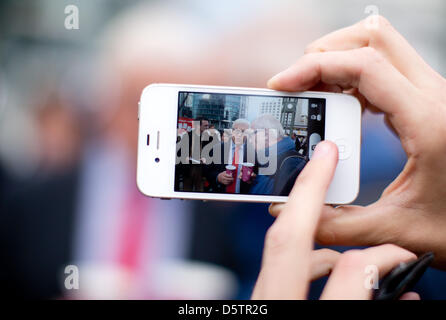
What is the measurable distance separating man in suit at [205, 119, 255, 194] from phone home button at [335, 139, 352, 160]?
194mm

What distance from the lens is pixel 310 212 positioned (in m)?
0.46

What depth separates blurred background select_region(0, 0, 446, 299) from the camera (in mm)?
995

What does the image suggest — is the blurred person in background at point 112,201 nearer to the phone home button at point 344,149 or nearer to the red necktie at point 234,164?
the red necktie at point 234,164

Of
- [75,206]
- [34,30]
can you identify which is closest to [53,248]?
[75,206]

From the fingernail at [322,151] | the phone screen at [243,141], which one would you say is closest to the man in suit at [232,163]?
the phone screen at [243,141]

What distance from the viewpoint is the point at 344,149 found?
2.10 feet

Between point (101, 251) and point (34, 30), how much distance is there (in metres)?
0.82

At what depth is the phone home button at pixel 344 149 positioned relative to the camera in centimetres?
64

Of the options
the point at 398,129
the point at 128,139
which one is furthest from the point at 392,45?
the point at 128,139

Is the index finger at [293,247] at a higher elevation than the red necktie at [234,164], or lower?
lower

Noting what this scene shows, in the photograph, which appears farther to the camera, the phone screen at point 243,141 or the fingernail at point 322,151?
the phone screen at point 243,141

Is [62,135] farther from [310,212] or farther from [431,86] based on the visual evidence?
[431,86]

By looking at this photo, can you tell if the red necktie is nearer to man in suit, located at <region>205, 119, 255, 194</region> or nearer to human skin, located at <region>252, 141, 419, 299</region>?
man in suit, located at <region>205, 119, 255, 194</region>

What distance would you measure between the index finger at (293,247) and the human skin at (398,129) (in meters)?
0.15
